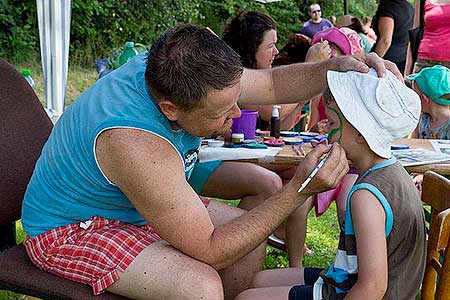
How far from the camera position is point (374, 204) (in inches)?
69.4

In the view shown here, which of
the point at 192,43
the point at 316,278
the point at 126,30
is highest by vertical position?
the point at 192,43

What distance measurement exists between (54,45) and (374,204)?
3772mm

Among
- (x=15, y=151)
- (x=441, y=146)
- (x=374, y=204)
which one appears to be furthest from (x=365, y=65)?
(x=15, y=151)

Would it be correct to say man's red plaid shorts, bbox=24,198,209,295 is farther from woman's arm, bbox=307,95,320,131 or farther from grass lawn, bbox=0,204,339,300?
woman's arm, bbox=307,95,320,131

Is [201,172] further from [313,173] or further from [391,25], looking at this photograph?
[391,25]

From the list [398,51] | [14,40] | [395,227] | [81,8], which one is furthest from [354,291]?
[81,8]

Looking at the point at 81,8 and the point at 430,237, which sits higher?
the point at 430,237

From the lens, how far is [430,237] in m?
1.83

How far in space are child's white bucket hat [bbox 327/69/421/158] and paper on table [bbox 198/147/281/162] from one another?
2.56ft

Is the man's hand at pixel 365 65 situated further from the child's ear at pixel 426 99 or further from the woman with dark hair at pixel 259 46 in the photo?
the child's ear at pixel 426 99

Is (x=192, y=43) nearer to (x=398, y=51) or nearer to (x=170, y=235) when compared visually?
(x=170, y=235)

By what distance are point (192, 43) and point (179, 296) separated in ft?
2.26

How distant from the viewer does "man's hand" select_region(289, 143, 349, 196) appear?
5.99ft

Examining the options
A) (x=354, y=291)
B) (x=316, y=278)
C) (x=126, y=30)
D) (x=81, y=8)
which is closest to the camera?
(x=354, y=291)
